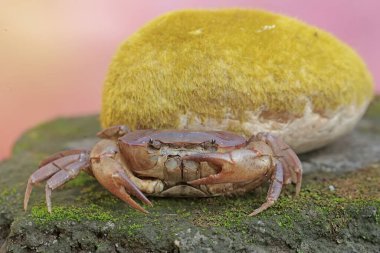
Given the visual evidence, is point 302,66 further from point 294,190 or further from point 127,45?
point 127,45

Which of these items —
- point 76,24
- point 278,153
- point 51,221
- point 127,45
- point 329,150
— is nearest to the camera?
point 51,221

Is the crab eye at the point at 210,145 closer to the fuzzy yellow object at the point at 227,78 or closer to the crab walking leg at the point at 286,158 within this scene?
the crab walking leg at the point at 286,158

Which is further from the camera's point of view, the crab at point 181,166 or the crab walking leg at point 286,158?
the crab walking leg at point 286,158

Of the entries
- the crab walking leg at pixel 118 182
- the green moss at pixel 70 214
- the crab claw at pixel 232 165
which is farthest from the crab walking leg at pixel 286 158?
the green moss at pixel 70 214

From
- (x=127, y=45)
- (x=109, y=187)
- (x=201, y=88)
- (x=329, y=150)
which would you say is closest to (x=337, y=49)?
(x=329, y=150)

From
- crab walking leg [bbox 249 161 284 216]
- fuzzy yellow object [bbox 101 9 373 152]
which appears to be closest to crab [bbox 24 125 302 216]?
crab walking leg [bbox 249 161 284 216]

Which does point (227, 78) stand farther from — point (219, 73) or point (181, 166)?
point (181, 166)
